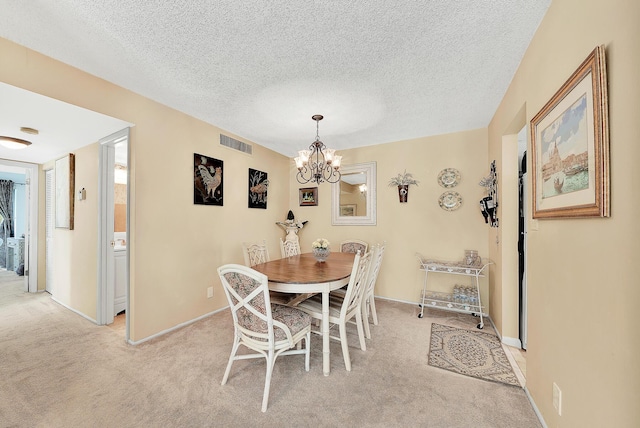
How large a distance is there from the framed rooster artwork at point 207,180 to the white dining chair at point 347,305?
74.5 inches

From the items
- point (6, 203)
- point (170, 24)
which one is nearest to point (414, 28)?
point (170, 24)

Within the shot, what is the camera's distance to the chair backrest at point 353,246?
12.6 feet

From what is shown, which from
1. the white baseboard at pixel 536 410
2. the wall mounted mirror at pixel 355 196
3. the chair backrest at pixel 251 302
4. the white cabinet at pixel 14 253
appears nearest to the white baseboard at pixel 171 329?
the chair backrest at pixel 251 302

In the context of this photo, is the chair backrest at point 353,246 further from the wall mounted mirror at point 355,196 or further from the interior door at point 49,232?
the interior door at point 49,232

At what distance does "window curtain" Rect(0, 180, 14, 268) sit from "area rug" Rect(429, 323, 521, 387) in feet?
30.6

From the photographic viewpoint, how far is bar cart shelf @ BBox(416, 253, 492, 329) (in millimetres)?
3018

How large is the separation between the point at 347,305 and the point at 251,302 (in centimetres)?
87

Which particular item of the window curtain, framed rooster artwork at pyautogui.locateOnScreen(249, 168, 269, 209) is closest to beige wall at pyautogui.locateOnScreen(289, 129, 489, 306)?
framed rooster artwork at pyautogui.locateOnScreen(249, 168, 269, 209)

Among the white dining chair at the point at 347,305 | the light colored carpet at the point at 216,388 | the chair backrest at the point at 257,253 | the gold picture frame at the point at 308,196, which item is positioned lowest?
the light colored carpet at the point at 216,388

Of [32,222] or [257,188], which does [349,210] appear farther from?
[32,222]

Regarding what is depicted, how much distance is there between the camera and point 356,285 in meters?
2.20

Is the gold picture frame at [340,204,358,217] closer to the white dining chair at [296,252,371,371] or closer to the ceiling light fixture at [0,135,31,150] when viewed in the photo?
the white dining chair at [296,252,371,371]

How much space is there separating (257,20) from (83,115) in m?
1.95

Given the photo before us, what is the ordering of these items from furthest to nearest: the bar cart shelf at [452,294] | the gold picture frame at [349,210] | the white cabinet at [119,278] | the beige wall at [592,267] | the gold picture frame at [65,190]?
1. the gold picture frame at [349,210]
2. the gold picture frame at [65,190]
3. the white cabinet at [119,278]
4. the bar cart shelf at [452,294]
5. the beige wall at [592,267]
